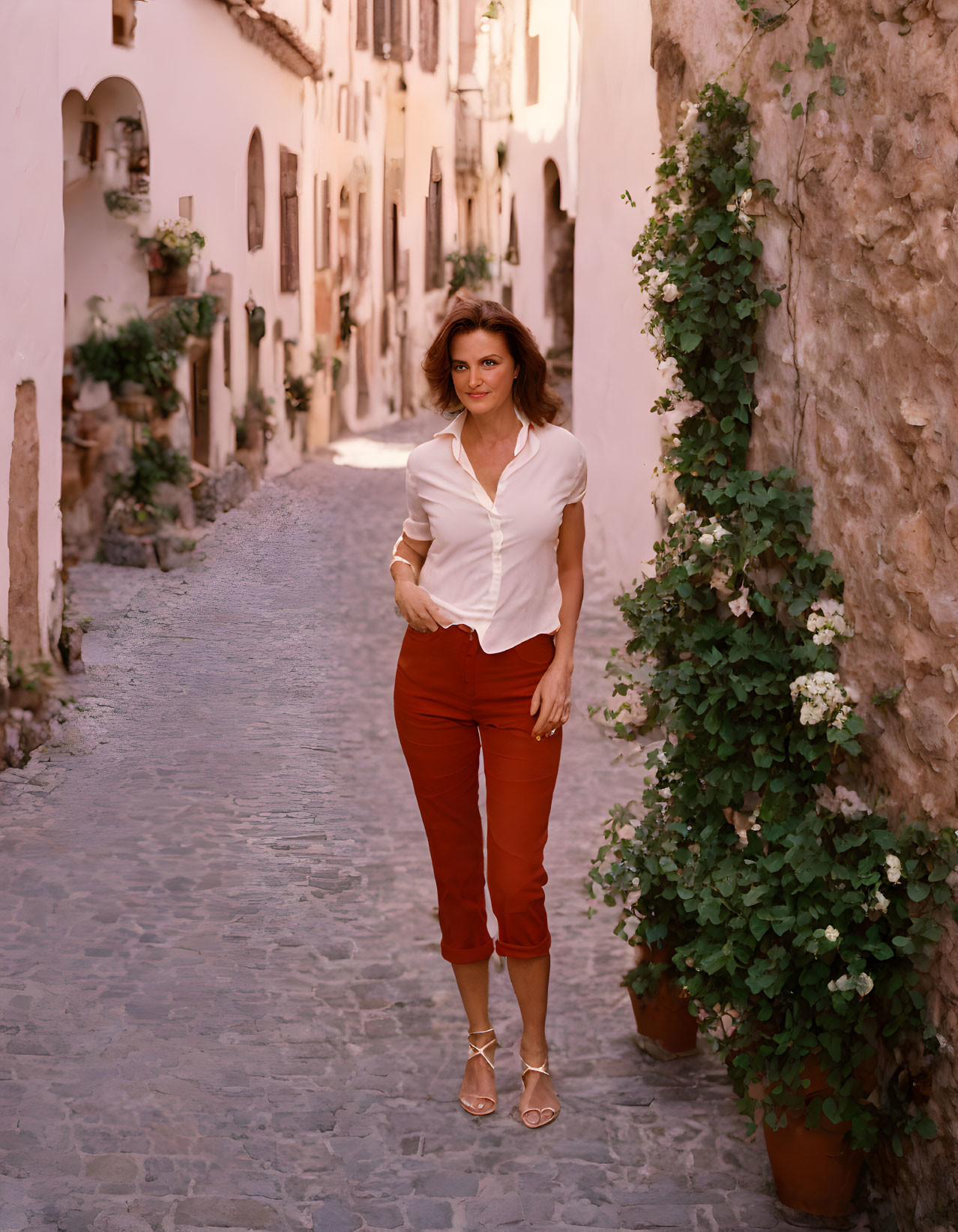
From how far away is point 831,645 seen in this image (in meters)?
3.25

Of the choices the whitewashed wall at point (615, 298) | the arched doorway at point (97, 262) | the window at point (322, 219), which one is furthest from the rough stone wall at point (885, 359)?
the window at point (322, 219)

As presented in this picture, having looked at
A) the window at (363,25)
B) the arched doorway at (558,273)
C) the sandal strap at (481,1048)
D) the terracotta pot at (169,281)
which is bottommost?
the sandal strap at (481,1048)

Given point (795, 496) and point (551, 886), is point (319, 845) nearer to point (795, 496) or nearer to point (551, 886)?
point (551, 886)

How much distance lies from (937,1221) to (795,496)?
1.42m

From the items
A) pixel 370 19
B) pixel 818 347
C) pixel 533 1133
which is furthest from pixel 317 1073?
pixel 370 19

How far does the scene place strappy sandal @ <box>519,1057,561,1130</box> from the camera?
12.0 ft

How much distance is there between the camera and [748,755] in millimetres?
3516

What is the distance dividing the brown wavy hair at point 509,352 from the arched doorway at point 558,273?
43.9ft

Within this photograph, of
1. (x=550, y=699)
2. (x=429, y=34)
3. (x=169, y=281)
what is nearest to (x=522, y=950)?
Answer: (x=550, y=699)

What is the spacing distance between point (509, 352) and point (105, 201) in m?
8.99

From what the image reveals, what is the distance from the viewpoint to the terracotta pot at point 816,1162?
3.22m

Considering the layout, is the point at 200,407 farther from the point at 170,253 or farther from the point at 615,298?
the point at 615,298

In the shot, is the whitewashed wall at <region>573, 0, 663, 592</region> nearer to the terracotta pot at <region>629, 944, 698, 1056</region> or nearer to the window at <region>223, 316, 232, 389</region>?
the terracotta pot at <region>629, 944, 698, 1056</region>

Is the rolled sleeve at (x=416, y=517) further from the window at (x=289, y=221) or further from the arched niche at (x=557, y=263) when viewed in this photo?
the arched niche at (x=557, y=263)
